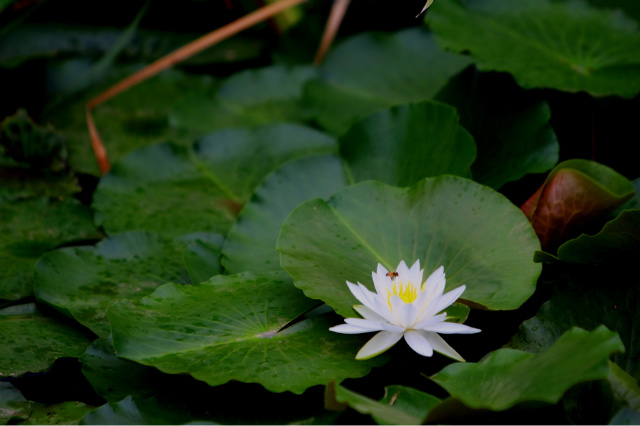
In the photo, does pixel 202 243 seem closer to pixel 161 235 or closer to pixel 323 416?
pixel 161 235

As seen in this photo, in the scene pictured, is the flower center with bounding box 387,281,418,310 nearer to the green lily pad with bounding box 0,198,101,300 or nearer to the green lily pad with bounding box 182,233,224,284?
the green lily pad with bounding box 182,233,224,284

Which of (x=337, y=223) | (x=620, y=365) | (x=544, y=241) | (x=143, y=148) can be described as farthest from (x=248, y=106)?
(x=620, y=365)

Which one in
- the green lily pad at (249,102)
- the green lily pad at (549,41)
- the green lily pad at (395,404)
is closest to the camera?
the green lily pad at (395,404)

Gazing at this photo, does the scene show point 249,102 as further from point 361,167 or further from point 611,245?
point 611,245

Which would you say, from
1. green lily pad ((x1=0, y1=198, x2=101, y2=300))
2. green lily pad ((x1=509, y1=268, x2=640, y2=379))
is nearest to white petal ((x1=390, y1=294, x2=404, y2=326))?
green lily pad ((x1=509, y1=268, x2=640, y2=379))

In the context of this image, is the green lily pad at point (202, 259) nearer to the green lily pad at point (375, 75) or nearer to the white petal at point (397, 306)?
the white petal at point (397, 306)

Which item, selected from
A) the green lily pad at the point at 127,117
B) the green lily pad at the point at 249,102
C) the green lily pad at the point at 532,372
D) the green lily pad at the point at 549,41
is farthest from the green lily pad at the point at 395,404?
the green lily pad at the point at 127,117
